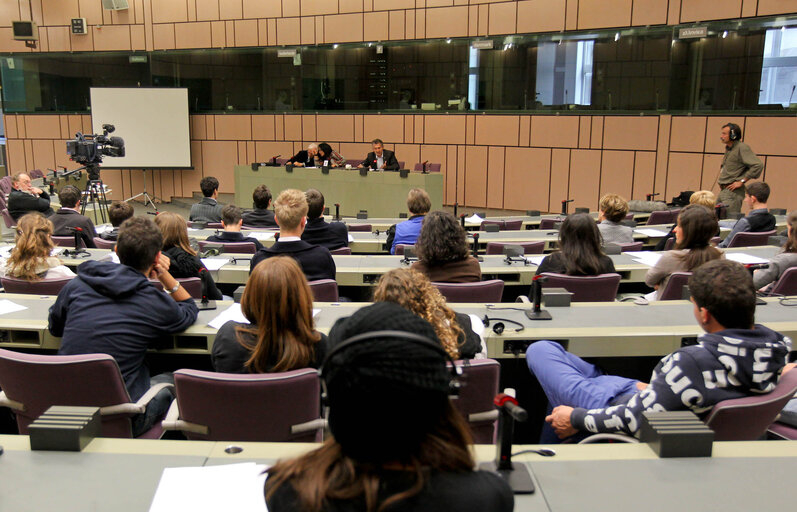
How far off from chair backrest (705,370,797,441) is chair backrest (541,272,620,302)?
1730 mm

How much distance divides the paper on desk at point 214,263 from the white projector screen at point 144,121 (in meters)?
10.3

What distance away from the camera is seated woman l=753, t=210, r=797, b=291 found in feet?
13.5

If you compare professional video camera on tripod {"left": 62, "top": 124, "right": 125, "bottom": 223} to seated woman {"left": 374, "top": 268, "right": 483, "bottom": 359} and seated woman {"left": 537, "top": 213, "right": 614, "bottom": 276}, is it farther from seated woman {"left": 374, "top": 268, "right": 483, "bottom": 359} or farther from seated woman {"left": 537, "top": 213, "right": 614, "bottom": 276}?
seated woman {"left": 374, "top": 268, "right": 483, "bottom": 359}

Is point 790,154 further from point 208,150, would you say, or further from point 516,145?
point 208,150

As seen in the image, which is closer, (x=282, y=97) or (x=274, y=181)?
(x=274, y=181)

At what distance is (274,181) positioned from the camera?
1205cm

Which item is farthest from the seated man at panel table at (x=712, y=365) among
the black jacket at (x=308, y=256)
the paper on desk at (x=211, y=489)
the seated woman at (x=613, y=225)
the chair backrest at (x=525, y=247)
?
the seated woman at (x=613, y=225)

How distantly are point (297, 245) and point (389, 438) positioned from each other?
3.18m

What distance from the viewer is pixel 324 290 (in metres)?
3.87

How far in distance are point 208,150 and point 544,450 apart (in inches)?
544

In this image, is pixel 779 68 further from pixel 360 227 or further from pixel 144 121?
pixel 144 121

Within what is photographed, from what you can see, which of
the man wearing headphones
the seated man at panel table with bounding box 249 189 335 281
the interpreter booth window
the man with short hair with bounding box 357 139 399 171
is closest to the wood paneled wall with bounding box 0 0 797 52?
the interpreter booth window

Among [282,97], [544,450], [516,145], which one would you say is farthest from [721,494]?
[282,97]

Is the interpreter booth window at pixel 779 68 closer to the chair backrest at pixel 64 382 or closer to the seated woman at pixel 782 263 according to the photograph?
the seated woman at pixel 782 263
